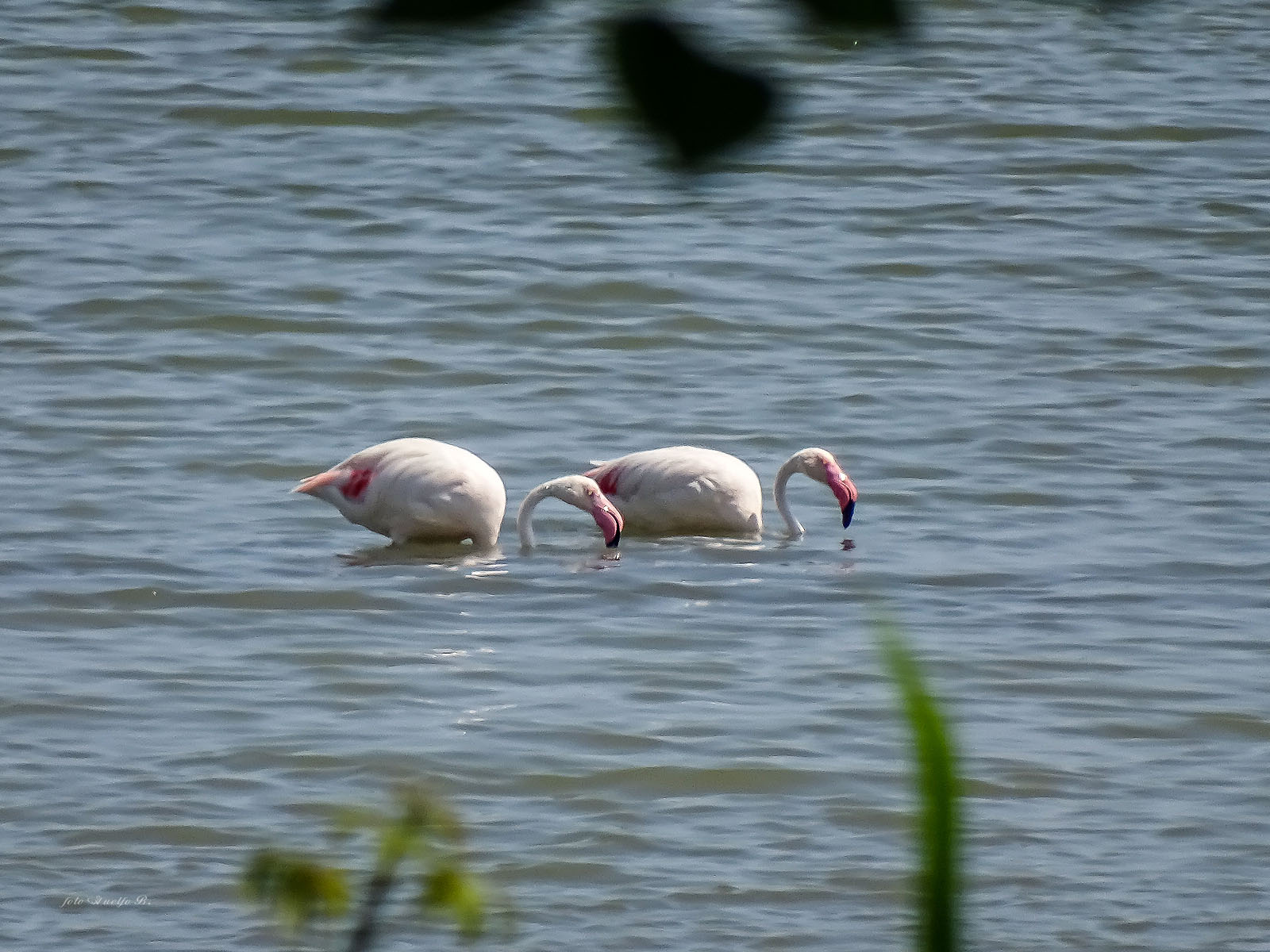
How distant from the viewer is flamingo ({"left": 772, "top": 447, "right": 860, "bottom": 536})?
819cm

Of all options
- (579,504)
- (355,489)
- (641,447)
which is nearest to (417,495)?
(355,489)

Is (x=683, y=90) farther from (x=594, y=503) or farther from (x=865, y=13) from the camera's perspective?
(x=594, y=503)

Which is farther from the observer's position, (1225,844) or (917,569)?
(917,569)

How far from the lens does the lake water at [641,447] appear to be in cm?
458

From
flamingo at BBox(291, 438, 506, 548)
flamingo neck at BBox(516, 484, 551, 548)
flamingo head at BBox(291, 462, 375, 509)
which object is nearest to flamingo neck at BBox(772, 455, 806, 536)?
flamingo neck at BBox(516, 484, 551, 548)

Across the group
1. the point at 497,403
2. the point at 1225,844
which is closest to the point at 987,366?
the point at 497,403

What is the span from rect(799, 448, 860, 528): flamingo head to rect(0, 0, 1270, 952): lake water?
0.18m

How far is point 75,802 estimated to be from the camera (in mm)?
4945

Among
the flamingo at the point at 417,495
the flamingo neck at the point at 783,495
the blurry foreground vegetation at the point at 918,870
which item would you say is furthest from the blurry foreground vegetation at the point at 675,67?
the flamingo neck at the point at 783,495

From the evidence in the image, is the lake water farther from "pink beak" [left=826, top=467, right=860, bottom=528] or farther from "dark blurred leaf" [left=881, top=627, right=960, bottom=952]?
"dark blurred leaf" [left=881, top=627, right=960, bottom=952]

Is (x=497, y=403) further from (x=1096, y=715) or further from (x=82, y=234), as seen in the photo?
(x=1096, y=715)

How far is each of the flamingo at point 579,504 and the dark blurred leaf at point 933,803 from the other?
673cm

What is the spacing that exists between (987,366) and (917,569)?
10.4ft

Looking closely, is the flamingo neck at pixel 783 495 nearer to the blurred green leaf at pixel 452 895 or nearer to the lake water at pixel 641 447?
the lake water at pixel 641 447
